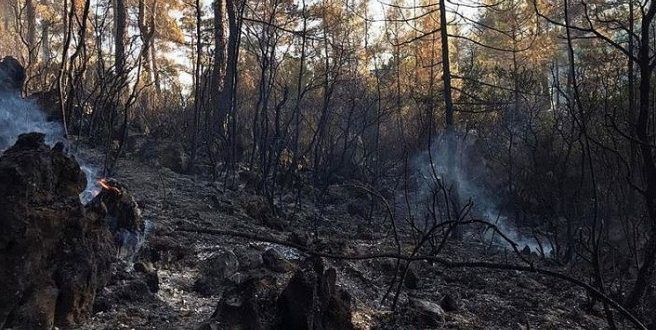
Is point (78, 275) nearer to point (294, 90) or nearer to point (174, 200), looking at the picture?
point (174, 200)

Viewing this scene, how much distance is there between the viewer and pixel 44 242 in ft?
7.98

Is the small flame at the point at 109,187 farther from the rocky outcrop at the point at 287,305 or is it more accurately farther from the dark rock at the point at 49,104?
the dark rock at the point at 49,104

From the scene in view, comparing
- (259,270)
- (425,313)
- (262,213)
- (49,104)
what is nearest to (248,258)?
(259,270)

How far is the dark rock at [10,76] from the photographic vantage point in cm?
645

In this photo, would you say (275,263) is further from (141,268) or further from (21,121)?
(21,121)

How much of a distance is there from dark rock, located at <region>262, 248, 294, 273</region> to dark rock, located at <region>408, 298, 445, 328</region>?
95 centimetres

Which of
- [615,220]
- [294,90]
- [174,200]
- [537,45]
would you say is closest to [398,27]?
[294,90]

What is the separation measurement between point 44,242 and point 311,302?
50.4 inches

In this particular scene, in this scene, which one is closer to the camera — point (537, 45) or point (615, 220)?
point (615, 220)

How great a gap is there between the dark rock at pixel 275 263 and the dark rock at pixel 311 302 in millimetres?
1099

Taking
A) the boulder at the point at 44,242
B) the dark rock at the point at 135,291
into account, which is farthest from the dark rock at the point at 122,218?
the boulder at the point at 44,242

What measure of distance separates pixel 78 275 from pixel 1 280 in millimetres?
394

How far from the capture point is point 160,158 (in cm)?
868

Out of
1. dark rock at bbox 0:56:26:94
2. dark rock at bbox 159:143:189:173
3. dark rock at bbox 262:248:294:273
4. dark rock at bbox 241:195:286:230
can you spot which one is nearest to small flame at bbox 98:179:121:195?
dark rock at bbox 262:248:294:273
